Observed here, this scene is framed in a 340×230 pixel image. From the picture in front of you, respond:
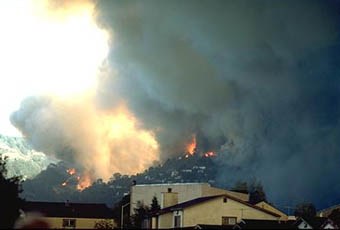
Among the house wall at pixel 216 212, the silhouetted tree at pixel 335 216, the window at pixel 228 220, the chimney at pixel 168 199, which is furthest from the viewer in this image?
the silhouetted tree at pixel 335 216

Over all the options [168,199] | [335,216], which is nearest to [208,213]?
[168,199]

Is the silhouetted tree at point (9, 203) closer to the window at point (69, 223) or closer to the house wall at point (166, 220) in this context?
the house wall at point (166, 220)

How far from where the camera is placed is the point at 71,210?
109 meters

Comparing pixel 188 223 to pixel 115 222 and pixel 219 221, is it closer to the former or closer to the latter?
pixel 219 221

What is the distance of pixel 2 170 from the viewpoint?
82562mm

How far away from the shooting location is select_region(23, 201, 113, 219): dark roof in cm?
A: 10471

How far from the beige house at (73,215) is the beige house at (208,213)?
61.3 feet

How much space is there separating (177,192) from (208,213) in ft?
98.9

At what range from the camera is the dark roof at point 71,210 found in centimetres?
10471

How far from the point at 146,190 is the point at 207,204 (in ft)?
138

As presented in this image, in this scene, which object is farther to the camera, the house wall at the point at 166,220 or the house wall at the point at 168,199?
the house wall at the point at 168,199

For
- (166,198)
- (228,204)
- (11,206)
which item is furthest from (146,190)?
(11,206)

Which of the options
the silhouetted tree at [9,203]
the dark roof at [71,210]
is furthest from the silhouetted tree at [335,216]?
the silhouetted tree at [9,203]

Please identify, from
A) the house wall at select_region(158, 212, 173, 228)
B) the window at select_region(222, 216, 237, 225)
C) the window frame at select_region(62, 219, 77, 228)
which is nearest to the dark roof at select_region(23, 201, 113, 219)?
the window frame at select_region(62, 219, 77, 228)
